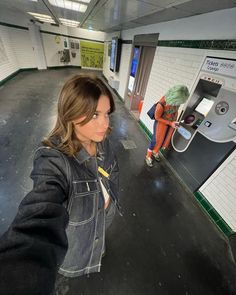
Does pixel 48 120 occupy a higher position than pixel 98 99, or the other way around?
pixel 98 99

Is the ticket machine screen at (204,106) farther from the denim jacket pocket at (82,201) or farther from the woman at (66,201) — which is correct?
the denim jacket pocket at (82,201)

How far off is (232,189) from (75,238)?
1.90 metres

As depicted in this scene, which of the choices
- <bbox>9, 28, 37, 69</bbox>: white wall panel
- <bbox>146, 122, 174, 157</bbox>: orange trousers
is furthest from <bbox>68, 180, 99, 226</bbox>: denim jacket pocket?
<bbox>9, 28, 37, 69</bbox>: white wall panel

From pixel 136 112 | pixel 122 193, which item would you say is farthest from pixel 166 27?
pixel 122 193

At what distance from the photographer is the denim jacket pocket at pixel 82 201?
0.71 meters

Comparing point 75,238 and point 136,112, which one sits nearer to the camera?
point 75,238

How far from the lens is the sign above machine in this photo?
1.54m

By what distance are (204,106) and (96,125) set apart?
182 cm

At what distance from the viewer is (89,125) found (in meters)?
0.74

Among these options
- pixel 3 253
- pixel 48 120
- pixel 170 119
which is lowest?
pixel 48 120

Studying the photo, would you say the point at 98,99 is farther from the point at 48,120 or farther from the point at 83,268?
the point at 48,120

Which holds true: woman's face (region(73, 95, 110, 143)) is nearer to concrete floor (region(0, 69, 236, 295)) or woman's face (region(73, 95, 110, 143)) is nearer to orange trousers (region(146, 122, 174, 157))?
concrete floor (region(0, 69, 236, 295))

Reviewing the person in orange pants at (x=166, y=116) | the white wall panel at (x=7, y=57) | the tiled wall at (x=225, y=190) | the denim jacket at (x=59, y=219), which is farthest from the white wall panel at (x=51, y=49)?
the tiled wall at (x=225, y=190)

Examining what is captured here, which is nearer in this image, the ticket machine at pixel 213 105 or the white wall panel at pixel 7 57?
the ticket machine at pixel 213 105
